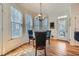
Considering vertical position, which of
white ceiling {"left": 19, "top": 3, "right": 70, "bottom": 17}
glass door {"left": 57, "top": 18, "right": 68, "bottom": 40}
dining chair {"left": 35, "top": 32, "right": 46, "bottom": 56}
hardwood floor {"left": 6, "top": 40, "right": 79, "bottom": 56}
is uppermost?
white ceiling {"left": 19, "top": 3, "right": 70, "bottom": 17}

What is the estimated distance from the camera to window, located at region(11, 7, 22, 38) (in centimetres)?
273

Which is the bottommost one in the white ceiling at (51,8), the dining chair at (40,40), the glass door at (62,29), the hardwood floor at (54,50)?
the hardwood floor at (54,50)

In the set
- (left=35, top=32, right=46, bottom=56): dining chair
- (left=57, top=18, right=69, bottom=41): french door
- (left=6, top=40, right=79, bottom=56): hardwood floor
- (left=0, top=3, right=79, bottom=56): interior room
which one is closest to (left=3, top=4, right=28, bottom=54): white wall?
(left=0, top=3, right=79, bottom=56): interior room

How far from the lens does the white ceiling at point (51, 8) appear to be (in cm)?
273

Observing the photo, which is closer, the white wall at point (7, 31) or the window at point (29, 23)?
the white wall at point (7, 31)

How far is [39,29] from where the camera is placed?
2.77 metres

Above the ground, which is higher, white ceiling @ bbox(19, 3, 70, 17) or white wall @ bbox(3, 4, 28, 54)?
white ceiling @ bbox(19, 3, 70, 17)

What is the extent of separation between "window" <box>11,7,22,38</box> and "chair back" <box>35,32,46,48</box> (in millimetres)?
397

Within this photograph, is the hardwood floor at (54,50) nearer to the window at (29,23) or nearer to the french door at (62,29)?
the french door at (62,29)

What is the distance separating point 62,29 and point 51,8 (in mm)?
531

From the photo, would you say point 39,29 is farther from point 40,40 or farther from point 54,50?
point 54,50

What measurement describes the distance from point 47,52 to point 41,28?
54 cm

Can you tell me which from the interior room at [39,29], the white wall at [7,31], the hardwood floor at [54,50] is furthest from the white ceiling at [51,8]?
the hardwood floor at [54,50]

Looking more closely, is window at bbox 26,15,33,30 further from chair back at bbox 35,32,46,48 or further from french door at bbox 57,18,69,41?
french door at bbox 57,18,69,41
